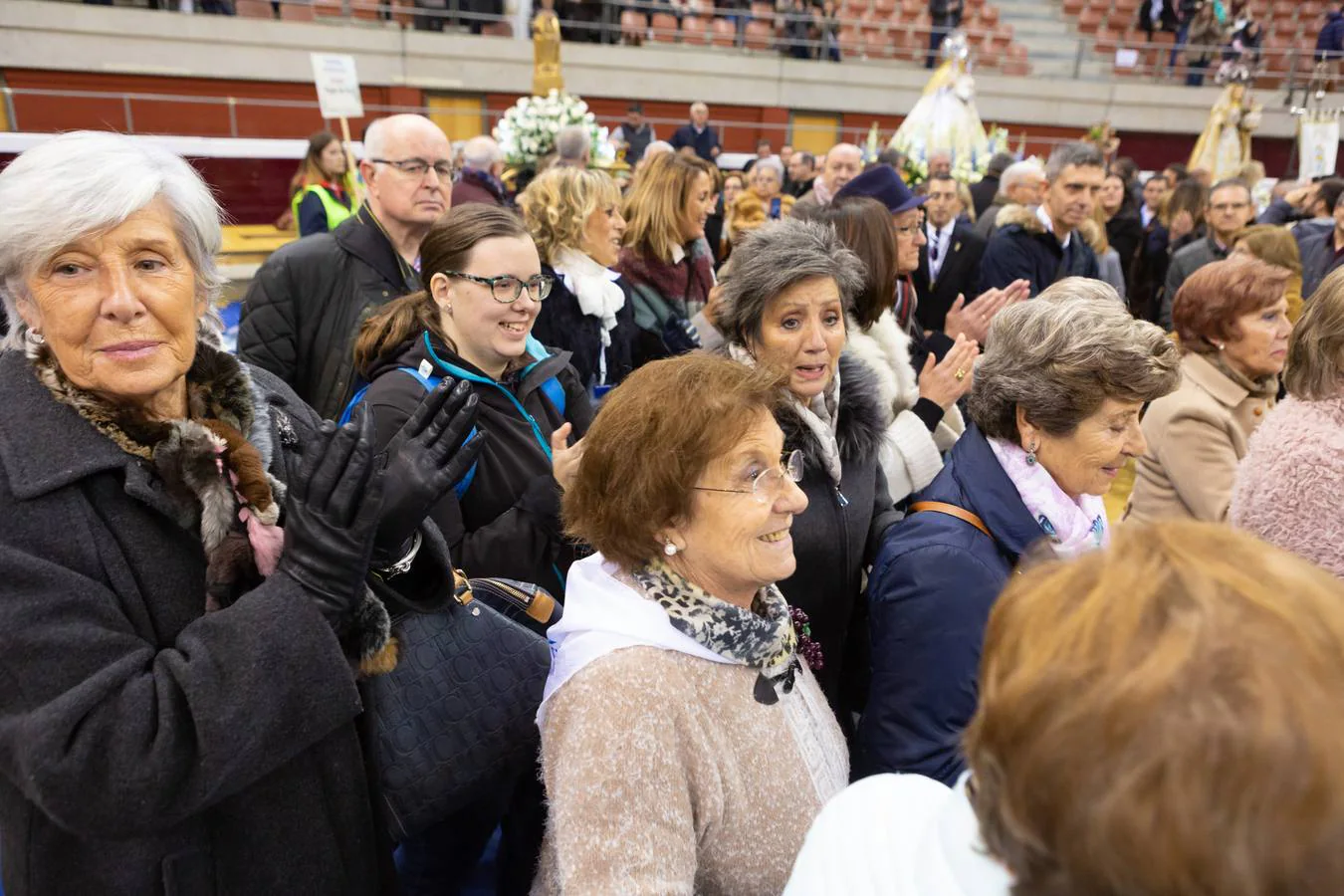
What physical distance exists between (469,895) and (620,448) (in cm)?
151

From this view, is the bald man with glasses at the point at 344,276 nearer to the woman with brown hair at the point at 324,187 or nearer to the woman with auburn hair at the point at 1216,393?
the woman with auburn hair at the point at 1216,393

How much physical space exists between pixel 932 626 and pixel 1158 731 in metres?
1.05

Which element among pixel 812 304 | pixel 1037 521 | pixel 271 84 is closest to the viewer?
pixel 1037 521

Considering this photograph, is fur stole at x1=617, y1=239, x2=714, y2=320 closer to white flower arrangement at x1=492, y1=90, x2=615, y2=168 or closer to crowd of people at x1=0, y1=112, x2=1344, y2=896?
crowd of people at x1=0, y1=112, x2=1344, y2=896

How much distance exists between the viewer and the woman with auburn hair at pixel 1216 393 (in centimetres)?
247

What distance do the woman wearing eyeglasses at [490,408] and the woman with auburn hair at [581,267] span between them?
915mm

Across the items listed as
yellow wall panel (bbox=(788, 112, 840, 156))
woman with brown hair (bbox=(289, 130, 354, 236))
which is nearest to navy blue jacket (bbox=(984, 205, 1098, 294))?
woman with brown hair (bbox=(289, 130, 354, 236))

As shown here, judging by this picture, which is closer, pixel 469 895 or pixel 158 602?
pixel 158 602

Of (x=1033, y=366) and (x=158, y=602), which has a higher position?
(x=1033, y=366)

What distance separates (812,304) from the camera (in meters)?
2.22

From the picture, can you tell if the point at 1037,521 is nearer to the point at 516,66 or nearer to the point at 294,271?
the point at 294,271

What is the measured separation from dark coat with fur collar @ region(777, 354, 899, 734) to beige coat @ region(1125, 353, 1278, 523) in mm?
859

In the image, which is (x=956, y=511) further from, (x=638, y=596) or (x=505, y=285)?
(x=505, y=285)

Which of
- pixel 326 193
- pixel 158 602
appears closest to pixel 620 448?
pixel 158 602
